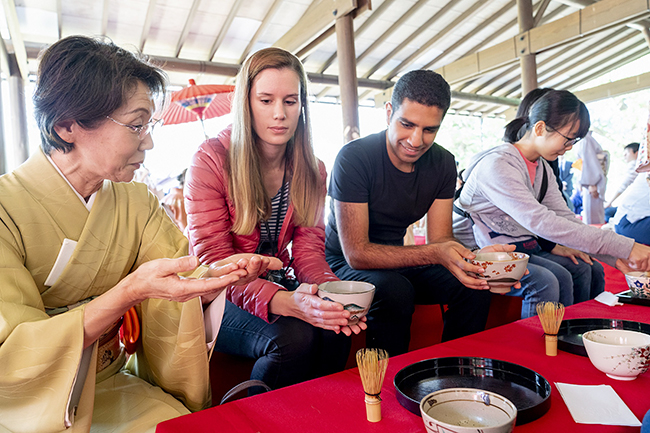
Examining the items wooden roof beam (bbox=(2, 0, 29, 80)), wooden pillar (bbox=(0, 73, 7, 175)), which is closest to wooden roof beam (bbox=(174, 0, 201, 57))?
wooden roof beam (bbox=(2, 0, 29, 80))

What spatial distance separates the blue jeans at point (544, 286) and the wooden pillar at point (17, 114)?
5.79 metres

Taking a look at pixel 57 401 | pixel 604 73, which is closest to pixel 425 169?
pixel 57 401

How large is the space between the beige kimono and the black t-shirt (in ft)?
2.61

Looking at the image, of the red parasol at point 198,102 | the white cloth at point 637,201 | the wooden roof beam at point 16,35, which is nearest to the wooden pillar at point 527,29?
the white cloth at point 637,201

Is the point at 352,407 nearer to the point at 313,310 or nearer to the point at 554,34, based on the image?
the point at 313,310

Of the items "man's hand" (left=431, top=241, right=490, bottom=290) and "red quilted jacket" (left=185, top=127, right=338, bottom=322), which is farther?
"red quilted jacket" (left=185, top=127, right=338, bottom=322)

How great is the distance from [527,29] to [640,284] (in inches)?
249

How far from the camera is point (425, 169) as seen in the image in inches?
79.0

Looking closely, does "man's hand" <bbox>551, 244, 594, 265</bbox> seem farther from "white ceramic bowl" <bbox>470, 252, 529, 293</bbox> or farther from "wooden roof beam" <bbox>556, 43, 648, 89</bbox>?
"wooden roof beam" <bbox>556, 43, 648, 89</bbox>

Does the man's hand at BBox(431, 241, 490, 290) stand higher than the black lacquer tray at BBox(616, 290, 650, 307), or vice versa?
the man's hand at BBox(431, 241, 490, 290)

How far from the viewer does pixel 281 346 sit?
4.30 ft

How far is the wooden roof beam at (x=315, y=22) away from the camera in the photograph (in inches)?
195

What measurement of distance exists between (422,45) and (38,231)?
7.99m

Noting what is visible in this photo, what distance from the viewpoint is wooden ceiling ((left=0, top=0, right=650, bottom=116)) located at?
18.1ft
